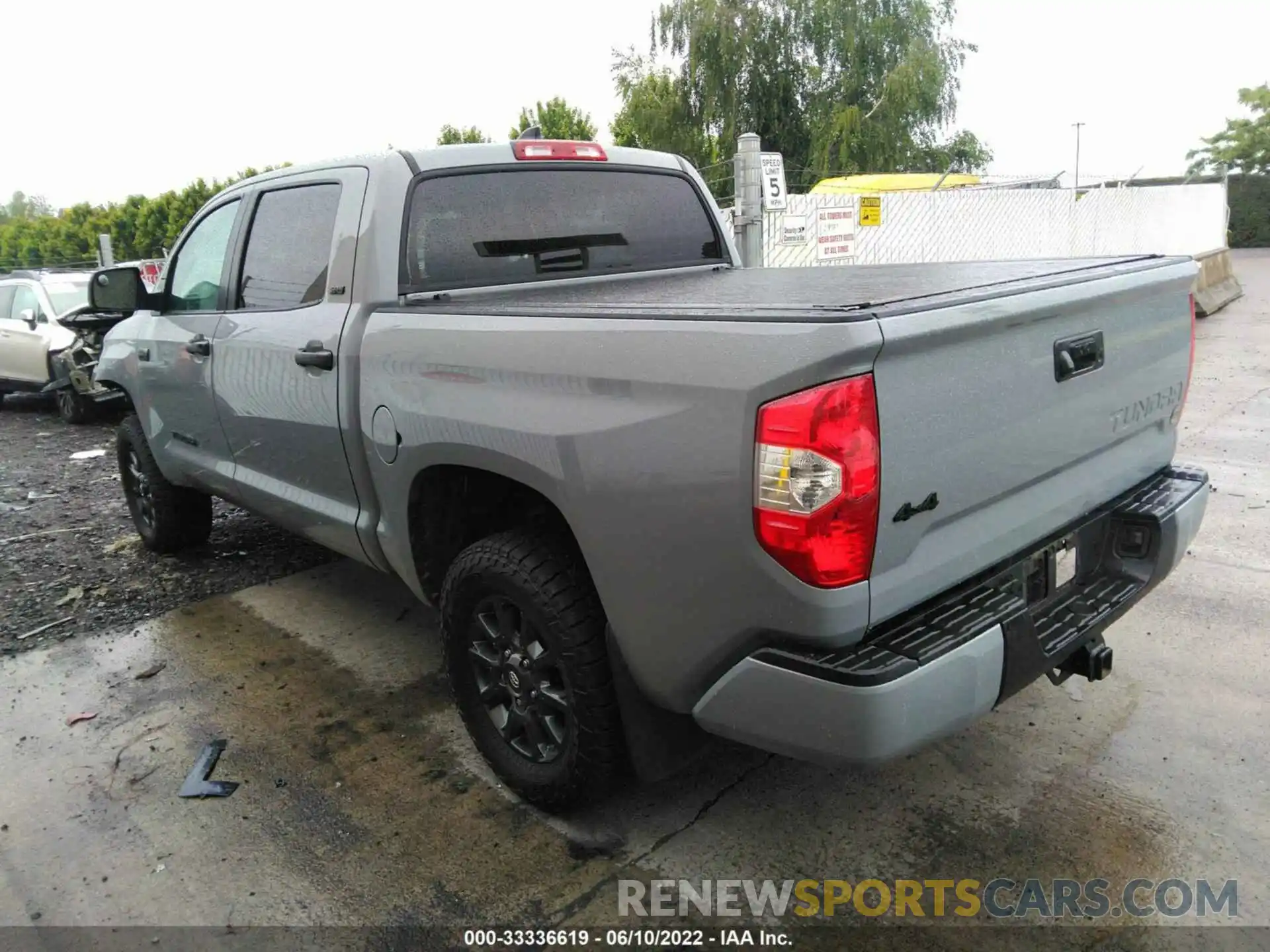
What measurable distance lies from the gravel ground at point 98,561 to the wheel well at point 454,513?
229cm

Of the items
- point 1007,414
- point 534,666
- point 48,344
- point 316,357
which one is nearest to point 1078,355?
point 1007,414

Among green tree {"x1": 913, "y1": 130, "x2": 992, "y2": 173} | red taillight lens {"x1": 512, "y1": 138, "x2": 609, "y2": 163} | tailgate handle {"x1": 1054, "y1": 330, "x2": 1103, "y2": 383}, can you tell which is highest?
green tree {"x1": 913, "y1": 130, "x2": 992, "y2": 173}

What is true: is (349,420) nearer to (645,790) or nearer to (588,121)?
(645,790)

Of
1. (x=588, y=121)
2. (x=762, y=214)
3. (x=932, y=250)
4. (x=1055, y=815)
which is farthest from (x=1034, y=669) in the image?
(x=588, y=121)

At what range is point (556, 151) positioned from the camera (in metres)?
3.85

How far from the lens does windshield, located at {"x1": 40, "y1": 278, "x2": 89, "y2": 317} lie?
11.4 m

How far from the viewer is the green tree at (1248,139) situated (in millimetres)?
47156

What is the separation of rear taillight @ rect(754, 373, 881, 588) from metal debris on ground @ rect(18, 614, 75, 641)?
407 centimetres

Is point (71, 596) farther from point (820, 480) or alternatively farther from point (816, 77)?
point (816, 77)

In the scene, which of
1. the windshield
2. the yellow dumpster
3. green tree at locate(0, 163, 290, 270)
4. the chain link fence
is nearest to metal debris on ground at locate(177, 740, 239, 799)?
the chain link fence

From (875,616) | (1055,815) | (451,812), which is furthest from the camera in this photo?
(451,812)

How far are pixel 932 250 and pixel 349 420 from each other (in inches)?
397

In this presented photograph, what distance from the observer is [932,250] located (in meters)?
11.9

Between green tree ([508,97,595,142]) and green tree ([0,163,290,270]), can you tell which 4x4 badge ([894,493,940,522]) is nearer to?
green tree ([0,163,290,270])
